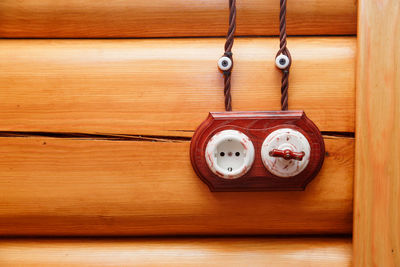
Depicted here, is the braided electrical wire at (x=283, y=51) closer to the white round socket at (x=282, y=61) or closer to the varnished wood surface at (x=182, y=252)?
the white round socket at (x=282, y=61)

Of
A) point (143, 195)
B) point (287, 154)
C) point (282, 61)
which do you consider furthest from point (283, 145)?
point (143, 195)

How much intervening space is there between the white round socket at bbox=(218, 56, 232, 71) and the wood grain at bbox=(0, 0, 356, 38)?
0.24 ft

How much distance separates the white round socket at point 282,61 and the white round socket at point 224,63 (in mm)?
90

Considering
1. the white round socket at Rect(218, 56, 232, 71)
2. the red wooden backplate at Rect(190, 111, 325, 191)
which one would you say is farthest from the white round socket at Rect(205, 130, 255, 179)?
the white round socket at Rect(218, 56, 232, 71)

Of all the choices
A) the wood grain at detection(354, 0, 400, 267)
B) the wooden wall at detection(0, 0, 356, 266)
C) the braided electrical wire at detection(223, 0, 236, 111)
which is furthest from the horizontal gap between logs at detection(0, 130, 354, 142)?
the wood grain at detection(354, 0, 400, 267)

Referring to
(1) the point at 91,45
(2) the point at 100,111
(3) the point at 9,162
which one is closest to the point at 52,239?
(3) the point at 9,162

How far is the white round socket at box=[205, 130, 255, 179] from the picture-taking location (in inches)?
21.9

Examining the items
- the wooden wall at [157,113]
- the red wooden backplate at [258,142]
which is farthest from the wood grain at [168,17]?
the red wooden backplate at [258,142]

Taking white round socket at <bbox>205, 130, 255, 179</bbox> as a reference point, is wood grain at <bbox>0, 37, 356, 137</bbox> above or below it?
above

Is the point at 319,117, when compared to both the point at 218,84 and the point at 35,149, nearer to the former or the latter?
the point at 218,84

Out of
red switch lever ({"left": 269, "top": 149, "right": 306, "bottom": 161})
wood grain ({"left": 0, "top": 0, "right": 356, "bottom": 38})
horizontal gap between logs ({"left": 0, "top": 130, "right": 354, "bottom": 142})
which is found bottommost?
red switch lever ({"left": 269, "top": 149, "right": 306, "bottom": 161})

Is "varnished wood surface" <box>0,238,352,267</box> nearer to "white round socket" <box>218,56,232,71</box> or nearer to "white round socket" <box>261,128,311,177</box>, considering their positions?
"white round socket" <box>261,128,311,177</box>

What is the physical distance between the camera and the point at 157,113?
1.97ft

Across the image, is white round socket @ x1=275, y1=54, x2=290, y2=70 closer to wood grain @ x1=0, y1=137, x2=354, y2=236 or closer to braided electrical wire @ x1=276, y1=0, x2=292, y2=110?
braided electrical wire @ x1=276, y1=0, x2=292, y2=110
